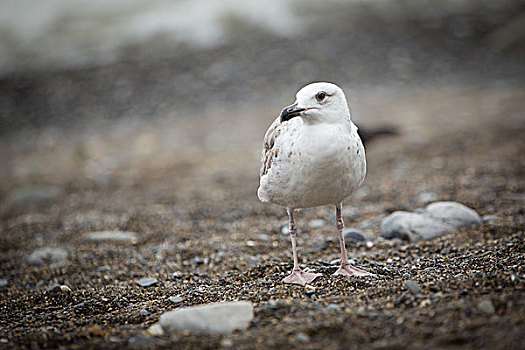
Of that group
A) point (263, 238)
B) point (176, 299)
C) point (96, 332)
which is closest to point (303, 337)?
point (96, 332)

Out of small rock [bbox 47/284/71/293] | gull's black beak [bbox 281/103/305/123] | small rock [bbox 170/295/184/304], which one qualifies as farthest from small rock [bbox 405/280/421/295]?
small rock [bbox 47/284/71/293]

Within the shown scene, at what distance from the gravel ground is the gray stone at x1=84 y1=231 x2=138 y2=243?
149mm

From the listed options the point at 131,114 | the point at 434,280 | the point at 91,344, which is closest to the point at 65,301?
the point at 91,344

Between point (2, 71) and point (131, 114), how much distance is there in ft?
21.7

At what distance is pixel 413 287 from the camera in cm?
420

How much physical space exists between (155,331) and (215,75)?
14392 millimetres

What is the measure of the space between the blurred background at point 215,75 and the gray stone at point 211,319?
588 cm

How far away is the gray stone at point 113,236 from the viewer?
24.4ft

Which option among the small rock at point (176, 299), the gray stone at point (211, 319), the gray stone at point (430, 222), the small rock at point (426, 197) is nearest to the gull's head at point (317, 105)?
the gray stone at point (211, 319)

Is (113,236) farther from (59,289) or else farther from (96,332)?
(96,332)

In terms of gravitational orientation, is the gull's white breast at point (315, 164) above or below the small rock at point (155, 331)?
above

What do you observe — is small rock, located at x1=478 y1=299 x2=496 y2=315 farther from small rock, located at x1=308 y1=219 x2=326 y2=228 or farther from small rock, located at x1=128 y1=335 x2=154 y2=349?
small rock, located at x1=308 y1=219 x2=326 y2=228

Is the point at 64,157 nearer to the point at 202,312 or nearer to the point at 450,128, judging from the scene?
the point at 450,128

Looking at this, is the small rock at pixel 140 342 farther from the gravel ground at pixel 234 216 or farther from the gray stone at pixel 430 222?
the gray stone at pixel 430 222
